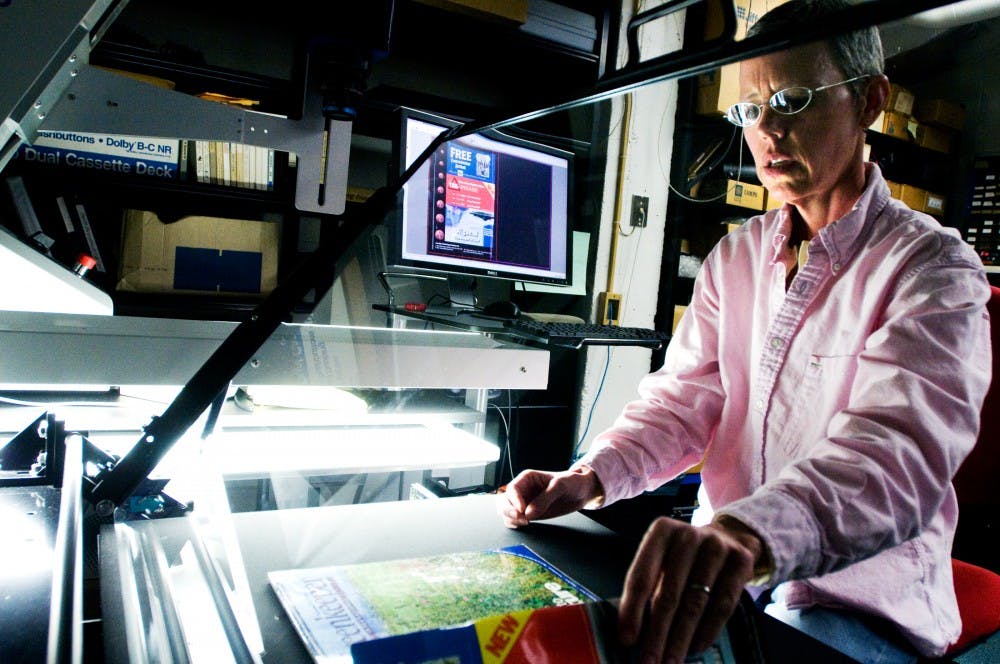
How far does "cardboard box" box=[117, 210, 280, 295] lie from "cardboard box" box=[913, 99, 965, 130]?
2900mm

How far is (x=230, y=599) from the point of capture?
0.45 m

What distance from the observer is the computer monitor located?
1.25m

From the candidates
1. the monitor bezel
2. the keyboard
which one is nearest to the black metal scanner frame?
the keyboard

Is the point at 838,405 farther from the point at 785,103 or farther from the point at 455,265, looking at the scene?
the point at 455,265

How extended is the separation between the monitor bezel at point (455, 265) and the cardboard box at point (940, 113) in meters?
2.46

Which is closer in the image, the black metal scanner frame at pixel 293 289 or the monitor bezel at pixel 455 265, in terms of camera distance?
the black metal scanner frame at pixel 293 289

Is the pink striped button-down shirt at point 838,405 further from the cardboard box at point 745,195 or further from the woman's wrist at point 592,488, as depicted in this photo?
the cardboard box at point 745,195

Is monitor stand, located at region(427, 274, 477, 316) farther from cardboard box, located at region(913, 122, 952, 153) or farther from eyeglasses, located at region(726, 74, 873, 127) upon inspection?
cardboard box, located at region(913, 122, 952, 153)

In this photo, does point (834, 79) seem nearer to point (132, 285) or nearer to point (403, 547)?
point (403, 547)

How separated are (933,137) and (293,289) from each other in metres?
3.57

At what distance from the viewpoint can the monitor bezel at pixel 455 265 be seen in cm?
123

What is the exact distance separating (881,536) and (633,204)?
2401 mm

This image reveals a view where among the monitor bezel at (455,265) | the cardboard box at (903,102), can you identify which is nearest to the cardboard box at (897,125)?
the cardboard box at (903,102)

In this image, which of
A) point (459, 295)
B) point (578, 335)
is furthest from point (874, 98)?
point (459, 295)
